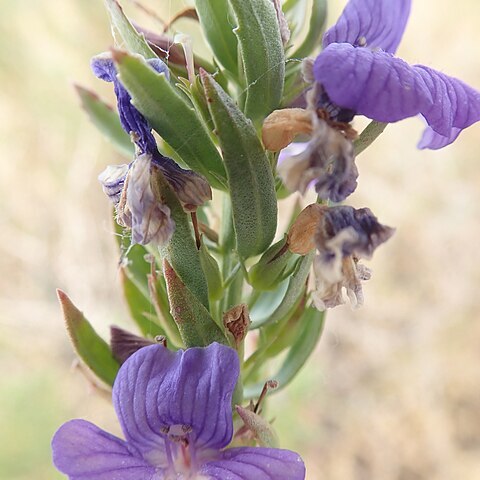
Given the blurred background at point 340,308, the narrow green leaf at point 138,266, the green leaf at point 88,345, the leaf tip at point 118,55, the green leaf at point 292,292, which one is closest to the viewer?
the leaf tip at point 118,55

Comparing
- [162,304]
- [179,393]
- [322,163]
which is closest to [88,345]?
[162,304]

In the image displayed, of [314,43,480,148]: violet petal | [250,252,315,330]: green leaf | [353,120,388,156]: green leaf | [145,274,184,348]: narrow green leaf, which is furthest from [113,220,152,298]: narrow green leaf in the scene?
[314,43,480,148]: violet petal

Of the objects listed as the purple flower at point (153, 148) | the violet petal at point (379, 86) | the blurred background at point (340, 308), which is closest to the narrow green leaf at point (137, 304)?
the purple flower at point (153, 148)

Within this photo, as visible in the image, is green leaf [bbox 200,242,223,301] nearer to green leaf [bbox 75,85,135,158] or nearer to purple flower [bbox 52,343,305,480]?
purple flower [bbox 52,343,305,480]

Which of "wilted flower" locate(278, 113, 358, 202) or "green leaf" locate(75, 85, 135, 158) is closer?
"wilted flower" locate(278, 113, 358, 202)

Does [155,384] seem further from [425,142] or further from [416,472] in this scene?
[416,472]

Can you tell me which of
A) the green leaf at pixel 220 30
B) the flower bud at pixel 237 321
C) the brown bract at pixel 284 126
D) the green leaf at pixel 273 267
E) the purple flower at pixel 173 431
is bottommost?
the purple flower at pixel 173 431

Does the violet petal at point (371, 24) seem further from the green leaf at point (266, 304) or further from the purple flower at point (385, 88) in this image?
the green leaf at point (266, 304)
